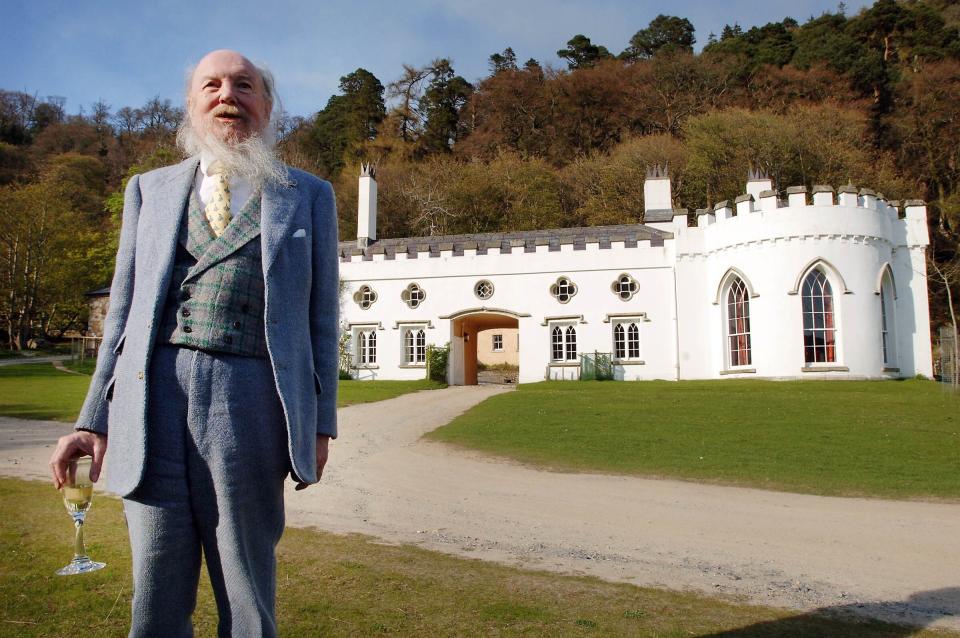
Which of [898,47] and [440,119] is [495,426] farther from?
[898,47]

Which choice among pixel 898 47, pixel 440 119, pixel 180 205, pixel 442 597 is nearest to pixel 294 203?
pixel 180 205

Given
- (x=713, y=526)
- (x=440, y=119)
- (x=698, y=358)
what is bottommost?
(x=713, y=526)

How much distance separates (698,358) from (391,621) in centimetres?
2132

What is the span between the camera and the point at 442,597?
4.10 m

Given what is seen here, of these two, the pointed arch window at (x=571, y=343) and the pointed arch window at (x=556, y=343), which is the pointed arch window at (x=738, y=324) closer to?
the pointed arch window at (x=571, y=343)

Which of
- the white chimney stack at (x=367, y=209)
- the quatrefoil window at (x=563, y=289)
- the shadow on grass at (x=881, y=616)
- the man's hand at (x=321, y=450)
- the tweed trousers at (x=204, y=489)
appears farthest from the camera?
the white chimney stack at (x=367, y=209)

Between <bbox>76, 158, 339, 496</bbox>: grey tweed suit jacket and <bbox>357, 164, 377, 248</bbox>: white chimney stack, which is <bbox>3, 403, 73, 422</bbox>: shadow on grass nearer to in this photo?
<bbox>76, 158, 339, 496</bbox>: grey tweed suit jacket

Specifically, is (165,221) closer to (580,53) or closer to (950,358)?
(950,358)

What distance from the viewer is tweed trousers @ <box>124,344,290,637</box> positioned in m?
2.18

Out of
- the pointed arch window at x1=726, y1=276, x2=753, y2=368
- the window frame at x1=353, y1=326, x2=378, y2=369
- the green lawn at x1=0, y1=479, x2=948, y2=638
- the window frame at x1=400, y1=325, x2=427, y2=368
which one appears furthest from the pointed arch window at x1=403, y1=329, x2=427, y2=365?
the green lawn at x1=0, y1=479, x2=948, y2=638

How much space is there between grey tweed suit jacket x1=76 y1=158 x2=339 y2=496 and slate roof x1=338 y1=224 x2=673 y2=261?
22.8 meters

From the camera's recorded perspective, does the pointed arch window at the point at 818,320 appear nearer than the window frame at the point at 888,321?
Yes

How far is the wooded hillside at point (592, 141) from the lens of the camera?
114 ft

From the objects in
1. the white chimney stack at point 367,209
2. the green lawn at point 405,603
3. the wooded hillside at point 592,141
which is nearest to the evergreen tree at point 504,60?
the wooded hillside at point 592,141
